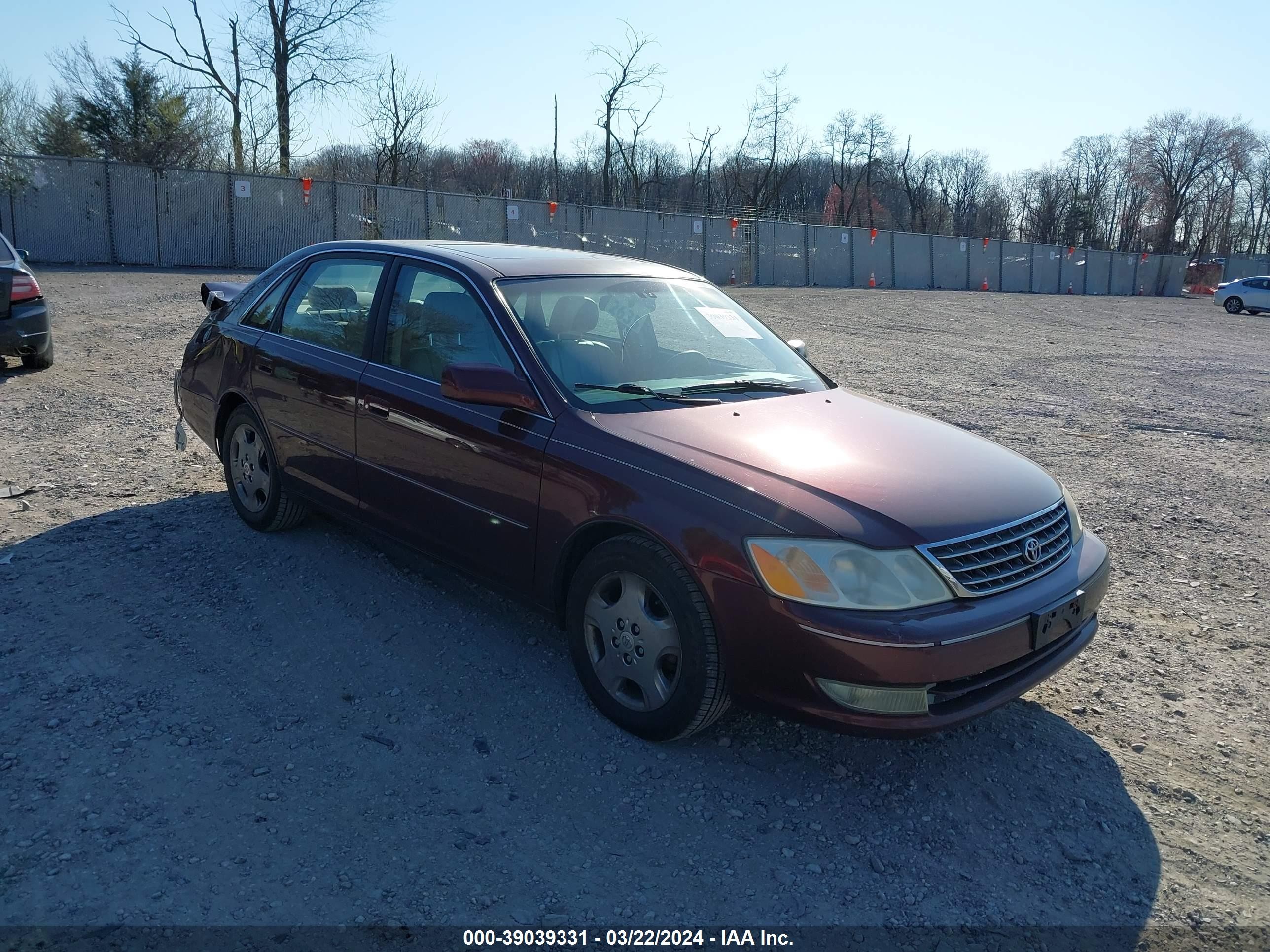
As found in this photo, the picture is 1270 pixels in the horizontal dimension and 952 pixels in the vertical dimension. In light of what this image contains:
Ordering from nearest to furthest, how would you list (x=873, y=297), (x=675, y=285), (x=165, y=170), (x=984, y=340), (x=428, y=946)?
(x=428, y=946), (x=675, y=285), (x=984, y=340), (x=165, y=170), (x=873, y=297)

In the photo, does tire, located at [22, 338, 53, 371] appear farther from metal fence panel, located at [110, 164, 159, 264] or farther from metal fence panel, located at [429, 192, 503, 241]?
metal fence panel, located at [429, 192, 503, 241]

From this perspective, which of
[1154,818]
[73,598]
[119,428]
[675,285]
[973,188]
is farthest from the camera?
[973,188]

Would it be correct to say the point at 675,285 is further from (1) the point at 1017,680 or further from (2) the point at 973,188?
(2) the point at 973,188

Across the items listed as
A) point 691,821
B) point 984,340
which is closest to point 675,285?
point 691,821

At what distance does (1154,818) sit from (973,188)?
96.5 m

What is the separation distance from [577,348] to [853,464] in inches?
49.5

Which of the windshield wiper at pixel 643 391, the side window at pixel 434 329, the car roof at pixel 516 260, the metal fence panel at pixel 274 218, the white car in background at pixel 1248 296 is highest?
the metal fence panel at pixel 274 218

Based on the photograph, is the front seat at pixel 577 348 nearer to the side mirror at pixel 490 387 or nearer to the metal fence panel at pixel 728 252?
the side mirror at pixel 490 387

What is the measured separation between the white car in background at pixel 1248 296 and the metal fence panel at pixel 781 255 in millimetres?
18207

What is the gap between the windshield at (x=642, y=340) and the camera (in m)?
3.84

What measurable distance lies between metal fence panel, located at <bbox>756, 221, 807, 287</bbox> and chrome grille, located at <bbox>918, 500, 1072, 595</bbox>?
3214 cm

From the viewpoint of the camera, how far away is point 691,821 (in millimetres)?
2992

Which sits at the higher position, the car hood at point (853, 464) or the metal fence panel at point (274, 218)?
the metal fence panel at point (274, 218)

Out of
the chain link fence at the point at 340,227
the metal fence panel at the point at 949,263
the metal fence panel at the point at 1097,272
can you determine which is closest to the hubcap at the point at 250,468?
the chain link fence at the point at 340,227
